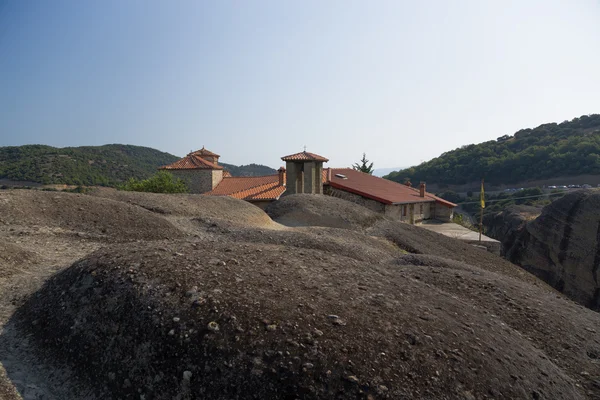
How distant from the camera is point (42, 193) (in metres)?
10.8

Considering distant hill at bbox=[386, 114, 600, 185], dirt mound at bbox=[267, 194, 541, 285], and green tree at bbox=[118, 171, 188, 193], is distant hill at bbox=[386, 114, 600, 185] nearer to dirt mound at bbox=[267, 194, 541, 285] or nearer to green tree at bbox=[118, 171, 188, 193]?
dirt mound at bbox=[267, 194, 541, 285]

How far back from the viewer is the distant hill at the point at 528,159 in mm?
50344

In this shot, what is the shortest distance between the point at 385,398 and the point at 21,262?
6769mm

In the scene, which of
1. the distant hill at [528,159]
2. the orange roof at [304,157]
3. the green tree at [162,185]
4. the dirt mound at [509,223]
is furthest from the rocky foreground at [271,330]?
the distant hill at [528,159]

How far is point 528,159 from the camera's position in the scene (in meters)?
55.6

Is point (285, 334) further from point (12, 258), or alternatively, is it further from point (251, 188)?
point (251, 188)

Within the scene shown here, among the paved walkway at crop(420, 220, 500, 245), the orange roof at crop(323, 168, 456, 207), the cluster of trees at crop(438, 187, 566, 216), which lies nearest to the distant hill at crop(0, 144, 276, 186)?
the orange roof at crop(323, 168, 456, 207)

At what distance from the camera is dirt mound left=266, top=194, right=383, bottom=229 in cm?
1576

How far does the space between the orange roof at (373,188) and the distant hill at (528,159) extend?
104 feet

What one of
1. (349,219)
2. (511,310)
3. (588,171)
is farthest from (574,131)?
(511,310)

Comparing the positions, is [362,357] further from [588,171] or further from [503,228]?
[588,171]

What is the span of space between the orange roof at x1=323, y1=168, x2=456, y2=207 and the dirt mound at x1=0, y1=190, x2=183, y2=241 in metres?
16.7

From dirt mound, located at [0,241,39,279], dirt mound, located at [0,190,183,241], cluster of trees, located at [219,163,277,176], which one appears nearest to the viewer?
dirt mound, located at [0,241,39,279]

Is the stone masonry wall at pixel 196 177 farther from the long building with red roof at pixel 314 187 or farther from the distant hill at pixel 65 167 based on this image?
the distant hill at pixel 65 167
